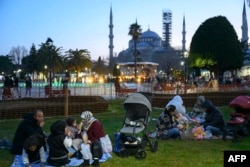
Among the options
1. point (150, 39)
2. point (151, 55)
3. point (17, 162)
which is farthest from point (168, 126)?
point (150, 39)

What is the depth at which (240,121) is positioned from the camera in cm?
1060

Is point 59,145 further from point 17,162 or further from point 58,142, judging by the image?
point 17,162

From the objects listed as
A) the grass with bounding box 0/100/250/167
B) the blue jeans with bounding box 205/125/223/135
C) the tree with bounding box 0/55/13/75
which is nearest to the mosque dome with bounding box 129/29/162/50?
the tree with bounding box 0/55/13/75

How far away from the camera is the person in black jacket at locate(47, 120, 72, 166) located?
744cm

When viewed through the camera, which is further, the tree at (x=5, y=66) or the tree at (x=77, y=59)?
the tree at (x=5, y=66)

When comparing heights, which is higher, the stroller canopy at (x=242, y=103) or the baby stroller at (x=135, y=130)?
the stroller canopy at (x=242, y=103)

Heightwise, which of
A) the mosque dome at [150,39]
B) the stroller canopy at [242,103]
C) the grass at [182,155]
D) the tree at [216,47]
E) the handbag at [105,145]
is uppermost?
the mosque dome at [150,39]

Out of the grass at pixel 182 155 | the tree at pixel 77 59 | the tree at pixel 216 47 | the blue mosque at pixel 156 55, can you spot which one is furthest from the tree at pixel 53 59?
the grass at pixel 182 155

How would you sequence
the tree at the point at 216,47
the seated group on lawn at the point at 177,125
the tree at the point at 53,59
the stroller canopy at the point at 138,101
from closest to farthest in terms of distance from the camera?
the stroller canopy at the point at 138,101 < the seated group on lawn at the point at 177,125 < the tree at the point at 216,47 < the tree at the point at 53,59

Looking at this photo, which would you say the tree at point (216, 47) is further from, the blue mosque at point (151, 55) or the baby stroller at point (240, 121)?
the blue mosque at point (151, 55)

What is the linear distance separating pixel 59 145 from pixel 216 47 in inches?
1243

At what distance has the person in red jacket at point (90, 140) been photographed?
7.90 metres

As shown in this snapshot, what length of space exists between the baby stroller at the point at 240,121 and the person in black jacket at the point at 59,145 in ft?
16.4

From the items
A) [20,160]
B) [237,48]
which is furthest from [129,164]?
[237,48]
